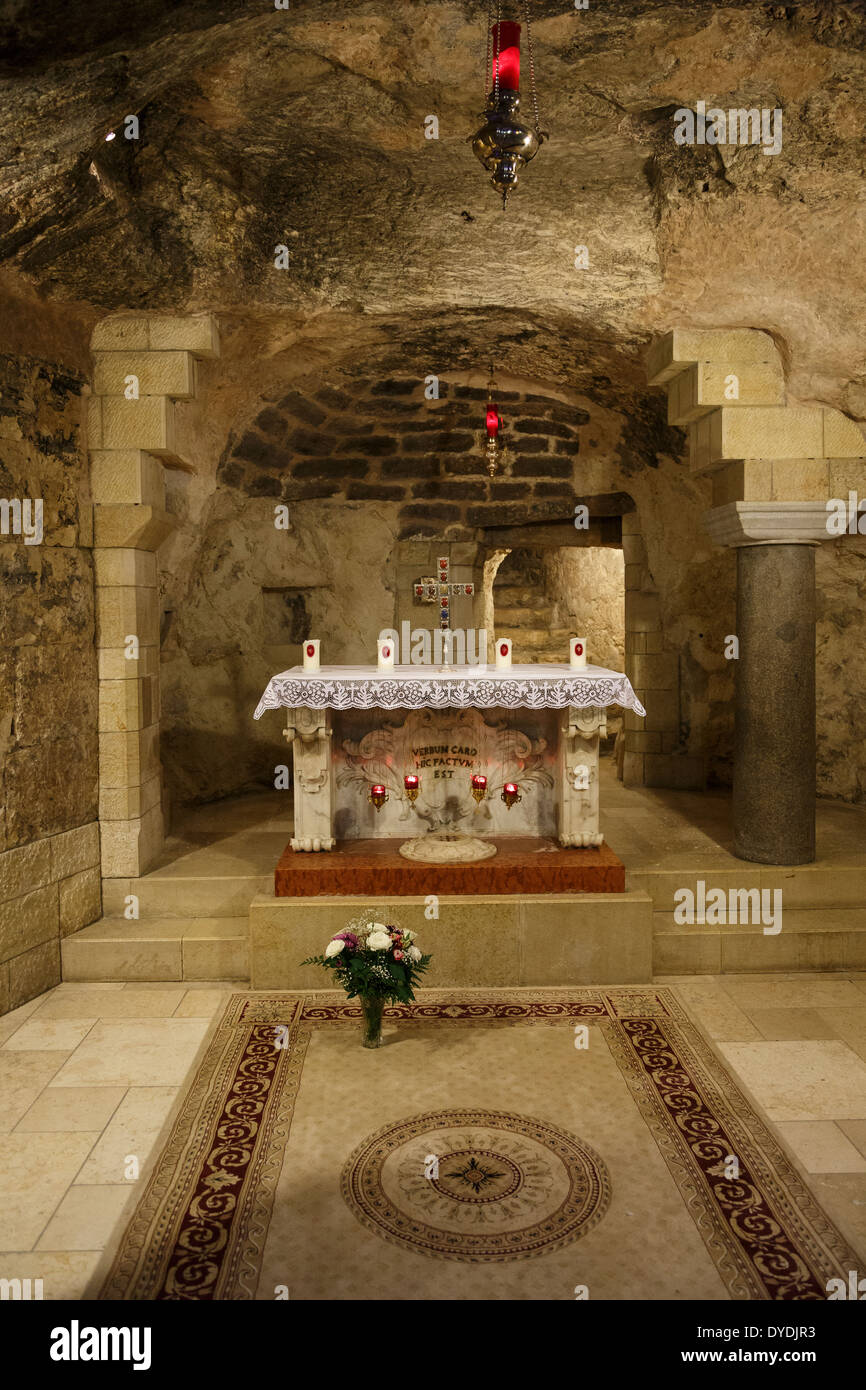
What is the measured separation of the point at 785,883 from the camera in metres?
5.97

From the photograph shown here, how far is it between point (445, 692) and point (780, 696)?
2079 mm

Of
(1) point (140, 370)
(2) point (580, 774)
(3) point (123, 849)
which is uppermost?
(1) point (140, 370)

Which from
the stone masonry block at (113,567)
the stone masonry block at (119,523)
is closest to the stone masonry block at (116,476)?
the stone masonry block at (119,523)

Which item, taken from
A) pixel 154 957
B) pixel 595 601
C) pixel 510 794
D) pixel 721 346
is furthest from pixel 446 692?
pixel 595 601

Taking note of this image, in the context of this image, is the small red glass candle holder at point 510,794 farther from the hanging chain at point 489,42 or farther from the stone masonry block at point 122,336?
the hanging chain at point 489,42

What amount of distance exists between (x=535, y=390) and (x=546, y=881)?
4.46 m

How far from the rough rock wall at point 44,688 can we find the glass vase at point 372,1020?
2027mm

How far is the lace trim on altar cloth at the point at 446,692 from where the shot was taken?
18.6ft

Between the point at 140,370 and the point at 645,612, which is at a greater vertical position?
the point at 140,370

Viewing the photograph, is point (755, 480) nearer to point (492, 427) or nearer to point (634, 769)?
point (492, 427)

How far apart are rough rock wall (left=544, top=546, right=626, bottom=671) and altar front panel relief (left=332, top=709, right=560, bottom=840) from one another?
5.72 metres

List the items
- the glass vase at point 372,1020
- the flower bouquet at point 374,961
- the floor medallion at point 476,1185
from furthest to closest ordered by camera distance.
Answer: the glass vase at point 372,1020
the flower bouquet at point 374,961
the floor medallion at point 476,1185
